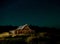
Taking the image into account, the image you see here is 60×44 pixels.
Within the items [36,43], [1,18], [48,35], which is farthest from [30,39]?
[1,18]

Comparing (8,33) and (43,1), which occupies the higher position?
(43,1)

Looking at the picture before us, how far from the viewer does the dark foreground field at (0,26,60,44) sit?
3.23 metres

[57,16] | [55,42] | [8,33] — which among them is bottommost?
[55,42]

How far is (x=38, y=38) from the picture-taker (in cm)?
333

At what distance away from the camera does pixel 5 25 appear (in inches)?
129

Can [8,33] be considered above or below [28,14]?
Answer: below

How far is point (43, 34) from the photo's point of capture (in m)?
3.36

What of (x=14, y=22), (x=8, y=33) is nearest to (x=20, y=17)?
(x=14, y=22)

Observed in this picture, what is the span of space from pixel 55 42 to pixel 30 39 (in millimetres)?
469

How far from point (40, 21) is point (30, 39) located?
0.40m

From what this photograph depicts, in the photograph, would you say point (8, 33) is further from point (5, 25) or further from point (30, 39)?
point (30, 39)

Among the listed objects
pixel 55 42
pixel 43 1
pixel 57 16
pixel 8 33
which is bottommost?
pixel 55 42

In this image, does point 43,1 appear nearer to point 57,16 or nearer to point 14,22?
point 57,16

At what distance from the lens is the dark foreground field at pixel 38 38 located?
323 cm
